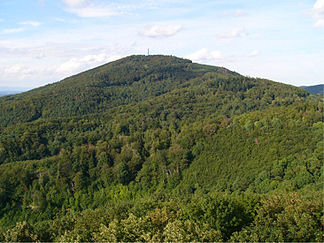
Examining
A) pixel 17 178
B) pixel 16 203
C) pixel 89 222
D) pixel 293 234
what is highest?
pixel 293 234

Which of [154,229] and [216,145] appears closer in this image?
[154,229]

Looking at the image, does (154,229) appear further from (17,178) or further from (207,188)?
(17,178)

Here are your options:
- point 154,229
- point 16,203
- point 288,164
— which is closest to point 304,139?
point 288,164

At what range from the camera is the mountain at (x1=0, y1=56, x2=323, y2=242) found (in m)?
31.1

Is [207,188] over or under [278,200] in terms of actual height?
under

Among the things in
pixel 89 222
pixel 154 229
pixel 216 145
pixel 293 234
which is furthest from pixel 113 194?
pixel 293 234

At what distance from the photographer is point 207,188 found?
7012cm

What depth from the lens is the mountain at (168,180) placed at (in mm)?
31141

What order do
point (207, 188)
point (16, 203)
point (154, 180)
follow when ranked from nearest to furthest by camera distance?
point (207, 188) → point (16, 203) → point (154, 180)

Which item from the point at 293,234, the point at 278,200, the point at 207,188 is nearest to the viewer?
the point at 293,234

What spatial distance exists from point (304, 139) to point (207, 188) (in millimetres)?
27683

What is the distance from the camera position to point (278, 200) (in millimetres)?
36375

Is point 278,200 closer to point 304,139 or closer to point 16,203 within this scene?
point 304,139

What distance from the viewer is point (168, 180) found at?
79.2m
